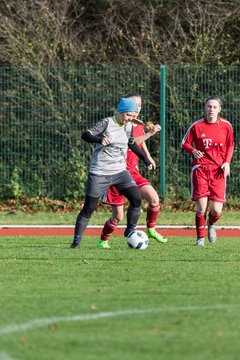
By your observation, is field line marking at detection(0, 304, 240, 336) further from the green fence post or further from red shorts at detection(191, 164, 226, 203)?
the green fence post

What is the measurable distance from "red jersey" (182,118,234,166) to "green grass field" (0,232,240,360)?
1.59 m

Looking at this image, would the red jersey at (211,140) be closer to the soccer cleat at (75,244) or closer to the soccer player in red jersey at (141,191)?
the soccer player in red jersey at (141,191)

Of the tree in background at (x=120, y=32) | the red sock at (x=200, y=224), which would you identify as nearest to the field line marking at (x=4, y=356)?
the red sock at (x=200, y=224)

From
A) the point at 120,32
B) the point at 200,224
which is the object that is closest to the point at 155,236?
the point at 200,224

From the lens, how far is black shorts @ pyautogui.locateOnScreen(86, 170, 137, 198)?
13.7 m

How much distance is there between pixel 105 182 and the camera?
1380 cm

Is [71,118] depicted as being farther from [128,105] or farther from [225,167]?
[128,105]

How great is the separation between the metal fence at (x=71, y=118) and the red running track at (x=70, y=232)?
13.3 feet

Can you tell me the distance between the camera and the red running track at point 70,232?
1756 centimetres

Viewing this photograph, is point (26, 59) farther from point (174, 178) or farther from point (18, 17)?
point (174, 178)

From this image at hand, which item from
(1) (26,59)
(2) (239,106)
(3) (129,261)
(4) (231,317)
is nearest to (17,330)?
(4) (231,317)

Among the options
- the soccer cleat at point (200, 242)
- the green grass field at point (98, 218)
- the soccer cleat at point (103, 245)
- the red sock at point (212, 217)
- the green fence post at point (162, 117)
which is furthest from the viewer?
the green fence post at point (162, 117)

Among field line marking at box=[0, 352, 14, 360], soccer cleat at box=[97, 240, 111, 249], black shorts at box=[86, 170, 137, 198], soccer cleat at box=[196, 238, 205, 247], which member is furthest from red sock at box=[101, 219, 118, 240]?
field line marking at box=[0, 352, 14, 360]

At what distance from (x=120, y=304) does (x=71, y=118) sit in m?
14.5
